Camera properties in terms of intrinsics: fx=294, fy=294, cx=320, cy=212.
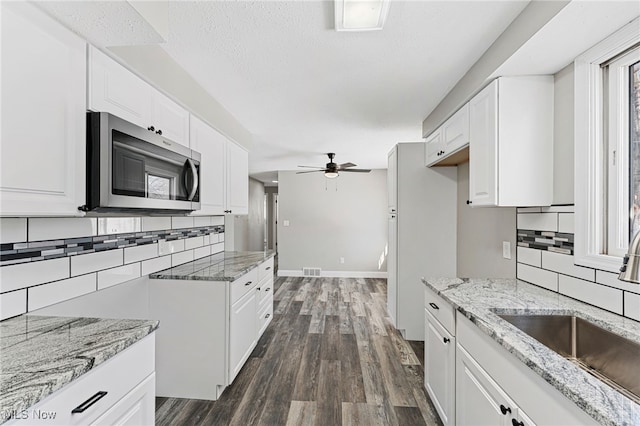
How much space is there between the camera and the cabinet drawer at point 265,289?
2.94 m

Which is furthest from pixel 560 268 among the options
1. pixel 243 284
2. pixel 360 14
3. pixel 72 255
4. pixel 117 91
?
pixel 72 255

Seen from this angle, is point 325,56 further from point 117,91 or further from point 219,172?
point 219,172

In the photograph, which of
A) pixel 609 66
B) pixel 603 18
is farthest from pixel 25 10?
pixel 609 66

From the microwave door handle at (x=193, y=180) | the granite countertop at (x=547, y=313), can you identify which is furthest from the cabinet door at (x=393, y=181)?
the microwave door handle at (x=193, y=180)

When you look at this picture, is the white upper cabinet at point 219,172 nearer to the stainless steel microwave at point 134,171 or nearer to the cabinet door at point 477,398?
the stainless steel microwave at point 134,171

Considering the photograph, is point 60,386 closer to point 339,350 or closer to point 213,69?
point 213,69

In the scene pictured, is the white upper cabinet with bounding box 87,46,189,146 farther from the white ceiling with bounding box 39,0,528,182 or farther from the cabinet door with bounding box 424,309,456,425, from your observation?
the cabinet door with bounding box 424,309,456,425

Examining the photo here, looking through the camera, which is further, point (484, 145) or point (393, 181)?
point (393, 181)

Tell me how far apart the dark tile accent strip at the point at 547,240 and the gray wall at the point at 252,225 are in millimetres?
5301

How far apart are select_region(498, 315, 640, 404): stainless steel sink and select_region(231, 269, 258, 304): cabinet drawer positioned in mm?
1699

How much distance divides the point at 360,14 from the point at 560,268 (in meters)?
1.76

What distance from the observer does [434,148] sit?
2.87 metres

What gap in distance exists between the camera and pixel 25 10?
3.22 feet

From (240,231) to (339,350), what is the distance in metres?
4.44
